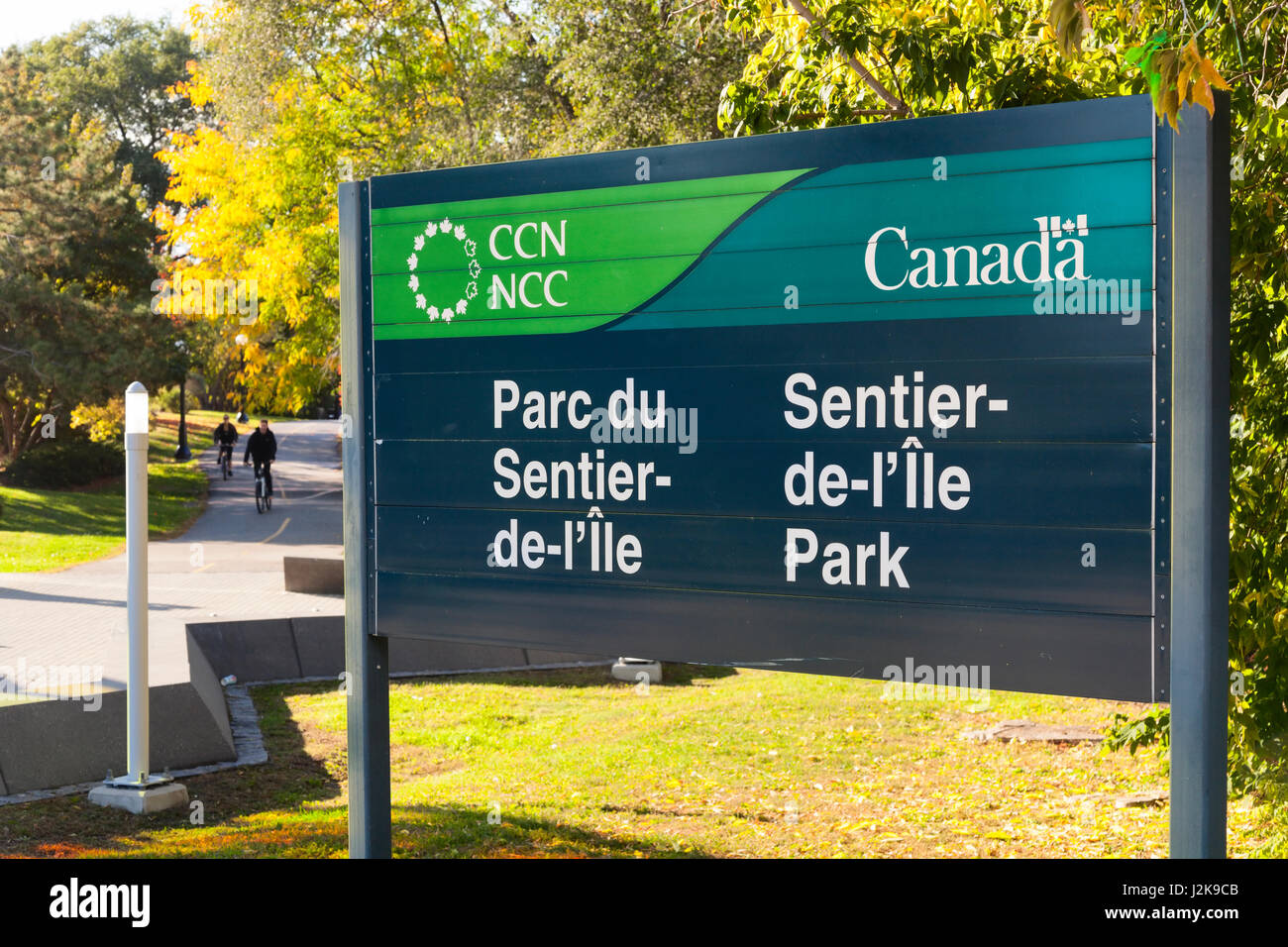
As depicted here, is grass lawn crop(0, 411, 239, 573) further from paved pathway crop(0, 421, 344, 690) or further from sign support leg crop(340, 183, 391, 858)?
sign support leg crop(340, 183, 391, 858)

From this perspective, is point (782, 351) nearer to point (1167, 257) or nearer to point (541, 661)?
point (1167, 257)

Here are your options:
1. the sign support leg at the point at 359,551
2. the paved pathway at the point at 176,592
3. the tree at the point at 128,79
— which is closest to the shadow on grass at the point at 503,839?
the sign support leg at the point at 359,551

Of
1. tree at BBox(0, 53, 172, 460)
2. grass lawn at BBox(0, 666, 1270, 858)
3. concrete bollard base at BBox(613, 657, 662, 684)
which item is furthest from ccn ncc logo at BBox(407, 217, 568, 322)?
tree at BBox(0, 53, 172, 460)

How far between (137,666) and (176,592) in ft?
26.9

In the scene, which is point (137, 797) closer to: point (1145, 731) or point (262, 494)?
point (1145, 731)

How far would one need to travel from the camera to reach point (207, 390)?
65750 millimetres

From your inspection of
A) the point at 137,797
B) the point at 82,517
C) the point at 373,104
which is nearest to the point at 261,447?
the point at 82,517

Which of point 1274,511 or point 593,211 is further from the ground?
point 593,211

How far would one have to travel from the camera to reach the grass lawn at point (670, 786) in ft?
21.0

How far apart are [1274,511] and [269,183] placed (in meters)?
21.2

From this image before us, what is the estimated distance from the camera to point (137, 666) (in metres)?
7.36

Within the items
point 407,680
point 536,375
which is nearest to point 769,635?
point 536,375

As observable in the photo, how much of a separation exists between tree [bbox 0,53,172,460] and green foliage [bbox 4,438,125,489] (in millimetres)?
756

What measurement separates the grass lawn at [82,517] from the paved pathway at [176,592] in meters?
0.64
